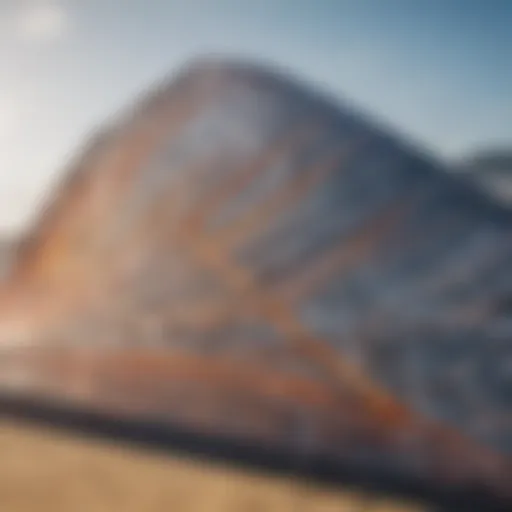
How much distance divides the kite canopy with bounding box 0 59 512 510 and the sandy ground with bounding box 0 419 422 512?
0.27 metres

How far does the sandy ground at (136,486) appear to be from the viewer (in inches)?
61.4

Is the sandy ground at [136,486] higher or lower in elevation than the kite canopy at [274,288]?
lower

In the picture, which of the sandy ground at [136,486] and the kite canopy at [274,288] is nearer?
the kite canopy at [274,288]

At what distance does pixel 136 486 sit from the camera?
1629mm

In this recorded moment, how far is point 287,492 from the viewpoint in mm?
1603

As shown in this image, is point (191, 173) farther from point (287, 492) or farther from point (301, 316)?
point (287, 492)

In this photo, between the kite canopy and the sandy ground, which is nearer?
the kite canopy

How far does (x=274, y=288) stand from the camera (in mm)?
1712

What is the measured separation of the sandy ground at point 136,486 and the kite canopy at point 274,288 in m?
0.27

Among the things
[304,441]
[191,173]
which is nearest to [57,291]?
[191,173]

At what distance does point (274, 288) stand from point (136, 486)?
518mm

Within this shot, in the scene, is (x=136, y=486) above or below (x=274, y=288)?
below

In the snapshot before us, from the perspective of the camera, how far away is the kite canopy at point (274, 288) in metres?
1.31

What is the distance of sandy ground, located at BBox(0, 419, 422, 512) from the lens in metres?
1.56
